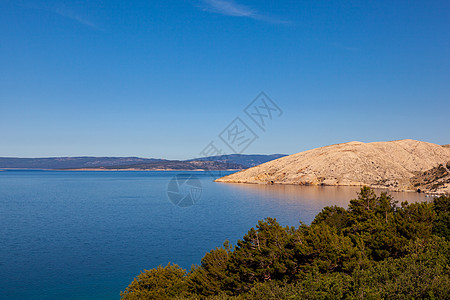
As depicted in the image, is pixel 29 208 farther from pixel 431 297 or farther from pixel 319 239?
pixel 431 297

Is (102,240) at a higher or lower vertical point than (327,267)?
lower

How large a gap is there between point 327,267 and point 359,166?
454 ft

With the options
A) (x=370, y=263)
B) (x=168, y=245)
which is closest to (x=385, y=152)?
(x=168, y=245)

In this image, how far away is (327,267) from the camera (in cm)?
2138

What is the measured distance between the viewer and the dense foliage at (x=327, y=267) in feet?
57.8

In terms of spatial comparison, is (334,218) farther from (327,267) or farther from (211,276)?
(211,276)

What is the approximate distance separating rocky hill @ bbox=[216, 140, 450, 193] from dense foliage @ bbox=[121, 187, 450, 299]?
361ft

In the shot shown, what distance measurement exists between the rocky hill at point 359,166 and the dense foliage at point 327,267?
110 m

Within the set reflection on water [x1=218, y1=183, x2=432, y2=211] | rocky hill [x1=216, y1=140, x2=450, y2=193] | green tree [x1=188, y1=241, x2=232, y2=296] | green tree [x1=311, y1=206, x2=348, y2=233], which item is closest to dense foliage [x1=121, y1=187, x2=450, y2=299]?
green tree [x1=188, y1=241, x2=232, y2=296]

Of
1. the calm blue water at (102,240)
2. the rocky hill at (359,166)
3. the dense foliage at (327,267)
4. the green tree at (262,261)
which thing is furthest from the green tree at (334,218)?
the rocky hill at (359,166)

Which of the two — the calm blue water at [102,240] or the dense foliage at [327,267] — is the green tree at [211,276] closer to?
the dense foliage at [327,267]

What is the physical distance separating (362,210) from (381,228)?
542cm

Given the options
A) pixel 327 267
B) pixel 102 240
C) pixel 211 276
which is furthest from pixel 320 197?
pixel 327 267

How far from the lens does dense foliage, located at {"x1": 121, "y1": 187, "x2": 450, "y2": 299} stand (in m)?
17.6
